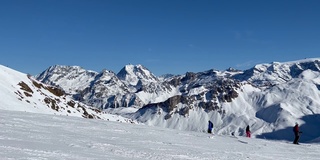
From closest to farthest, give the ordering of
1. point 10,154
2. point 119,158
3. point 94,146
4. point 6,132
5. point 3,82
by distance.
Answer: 1. point 10,154
2. point 119,158
3. point 94,146
4. point 6,132
5. point 3,82

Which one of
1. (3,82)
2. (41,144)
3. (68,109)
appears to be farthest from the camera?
(68,109)

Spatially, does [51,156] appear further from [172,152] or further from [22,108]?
[22,108]

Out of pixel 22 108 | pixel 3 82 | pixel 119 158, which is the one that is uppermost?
pixel 3 82

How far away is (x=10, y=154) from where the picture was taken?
1251cm

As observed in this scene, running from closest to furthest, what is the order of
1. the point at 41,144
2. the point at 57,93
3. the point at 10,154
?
the point at 10,154, the point at 41,144, the point at 57,93

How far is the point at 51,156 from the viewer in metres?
13.1

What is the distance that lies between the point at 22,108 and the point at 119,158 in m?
52.9

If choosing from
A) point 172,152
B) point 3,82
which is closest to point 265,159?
point 172,152

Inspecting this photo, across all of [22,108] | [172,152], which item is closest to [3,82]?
[22,108]

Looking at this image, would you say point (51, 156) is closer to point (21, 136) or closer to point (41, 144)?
point (41, 144)

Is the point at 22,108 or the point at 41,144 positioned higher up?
the point at 22,108

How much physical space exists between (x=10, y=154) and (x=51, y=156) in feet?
4.78

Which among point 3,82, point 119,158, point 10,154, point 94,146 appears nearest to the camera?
point 10,154

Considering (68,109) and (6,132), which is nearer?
(6,132)
